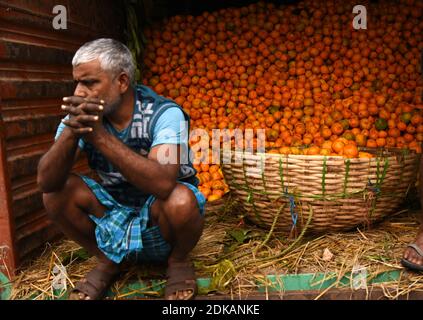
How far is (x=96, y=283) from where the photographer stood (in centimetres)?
248

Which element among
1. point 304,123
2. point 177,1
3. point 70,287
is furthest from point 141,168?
point 177,1

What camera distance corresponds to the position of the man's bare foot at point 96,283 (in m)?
2.45

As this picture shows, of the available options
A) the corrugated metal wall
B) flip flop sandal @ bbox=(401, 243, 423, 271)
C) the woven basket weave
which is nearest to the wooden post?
the corrugated metal wall

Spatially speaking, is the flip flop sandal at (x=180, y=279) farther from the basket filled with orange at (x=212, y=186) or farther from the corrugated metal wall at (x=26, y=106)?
the basket filled with orange at (x=212, y=186)

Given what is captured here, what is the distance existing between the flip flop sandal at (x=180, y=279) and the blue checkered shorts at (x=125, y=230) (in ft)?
0.37

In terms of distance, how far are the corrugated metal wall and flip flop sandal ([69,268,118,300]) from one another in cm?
50

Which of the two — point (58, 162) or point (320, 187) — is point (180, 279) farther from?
point (320, 187)

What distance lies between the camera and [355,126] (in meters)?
4.16

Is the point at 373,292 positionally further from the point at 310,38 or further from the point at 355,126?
the point at 310,38

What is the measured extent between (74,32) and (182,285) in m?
2.10

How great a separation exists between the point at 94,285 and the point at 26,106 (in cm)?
117

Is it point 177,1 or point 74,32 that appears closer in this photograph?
point 74,32

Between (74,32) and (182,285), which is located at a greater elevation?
(74,32)
